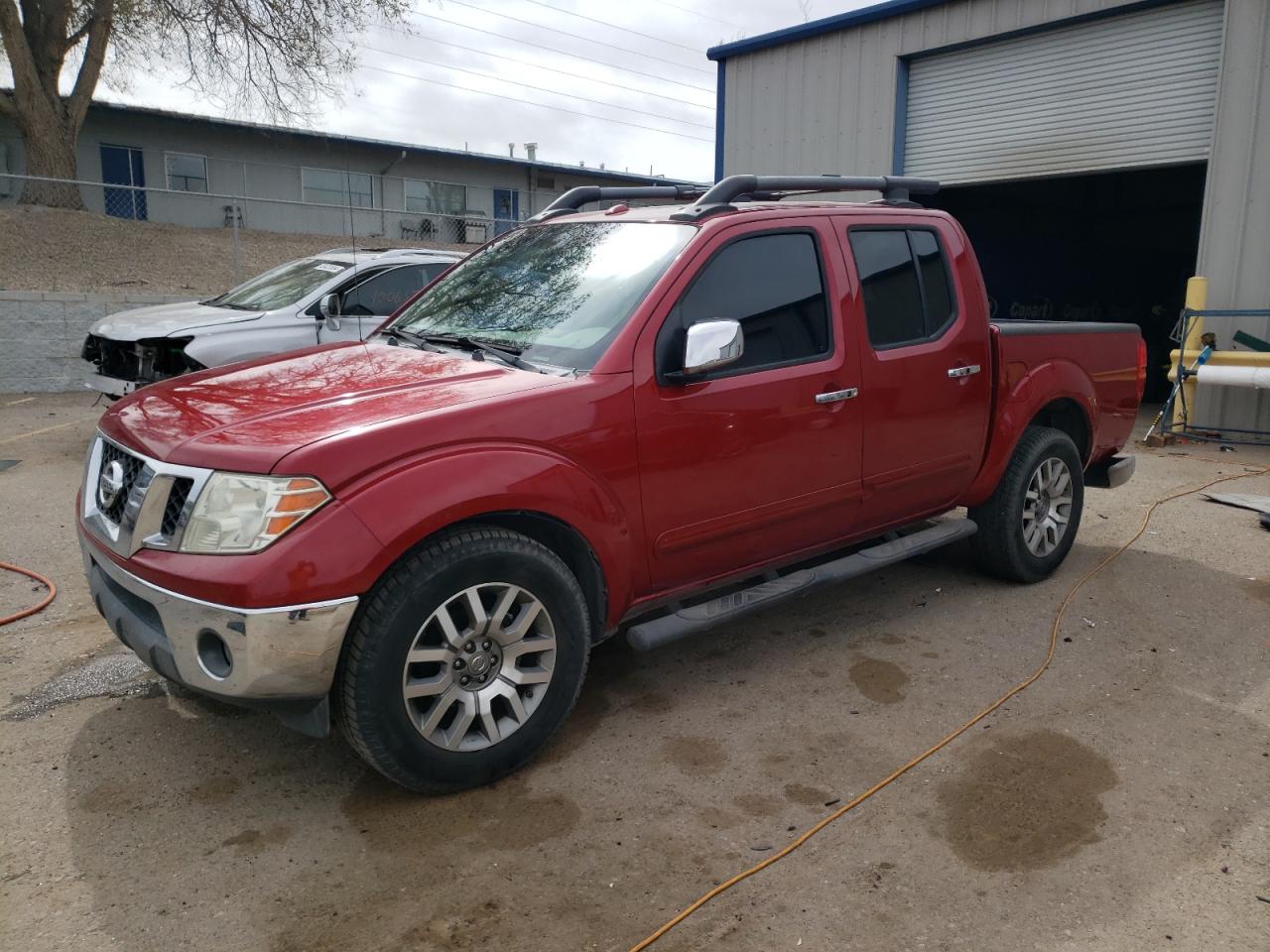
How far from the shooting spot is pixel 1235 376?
379 inches

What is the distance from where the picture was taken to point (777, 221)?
4.01 metres

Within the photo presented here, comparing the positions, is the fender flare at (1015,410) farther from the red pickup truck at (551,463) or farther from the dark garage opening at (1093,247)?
the dark garage opening at (1093,247)

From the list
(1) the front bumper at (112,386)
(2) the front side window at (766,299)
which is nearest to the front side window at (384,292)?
(1) the front bumper at (112,386)

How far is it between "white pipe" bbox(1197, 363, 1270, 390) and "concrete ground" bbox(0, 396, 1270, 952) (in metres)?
5.77

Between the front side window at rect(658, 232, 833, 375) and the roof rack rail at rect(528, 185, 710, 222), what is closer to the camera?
the front side window at rect(658, 232, 833, 375)

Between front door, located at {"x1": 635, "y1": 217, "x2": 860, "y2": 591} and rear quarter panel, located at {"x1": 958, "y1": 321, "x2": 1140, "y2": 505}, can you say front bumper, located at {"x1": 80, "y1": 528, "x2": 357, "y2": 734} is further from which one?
rear quarter panel, located at {"x1": 958, "y1": 321, "x2": 1140, "y2": 505}

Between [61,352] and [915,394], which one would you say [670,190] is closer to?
[915,394]

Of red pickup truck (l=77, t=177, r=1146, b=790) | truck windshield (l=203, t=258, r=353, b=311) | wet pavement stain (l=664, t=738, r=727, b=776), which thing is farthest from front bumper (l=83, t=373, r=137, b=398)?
wet pavement stain (l=664, t=738, r=727, b=776)

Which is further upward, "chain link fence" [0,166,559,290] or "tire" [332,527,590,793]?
"chain link fence" [0,166,559,290]

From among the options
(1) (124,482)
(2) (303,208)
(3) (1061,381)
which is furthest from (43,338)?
(2) (303,208)

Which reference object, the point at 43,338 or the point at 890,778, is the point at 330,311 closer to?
the point at 890,778

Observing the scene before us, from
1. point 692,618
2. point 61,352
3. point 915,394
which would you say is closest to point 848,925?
point 692,618

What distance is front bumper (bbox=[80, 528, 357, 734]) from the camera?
8.89ft

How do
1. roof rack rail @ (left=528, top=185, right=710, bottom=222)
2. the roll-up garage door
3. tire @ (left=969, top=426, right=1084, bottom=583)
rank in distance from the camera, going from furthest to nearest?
the roll-up garage door, tire @ (left=969, top=426, right=1084, bottom=583), roof rack rail @ (left=528, top=185, right=710, bottom=222)
